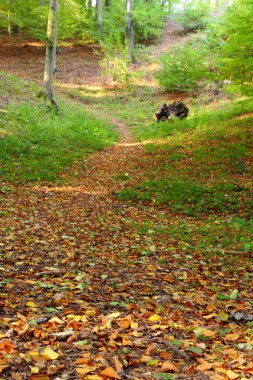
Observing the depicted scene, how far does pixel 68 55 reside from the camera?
29500 millimetres

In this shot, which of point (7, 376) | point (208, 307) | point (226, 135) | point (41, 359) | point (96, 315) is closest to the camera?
point (7, 376)

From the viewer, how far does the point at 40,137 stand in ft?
36.7

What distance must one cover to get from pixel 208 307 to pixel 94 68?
26.6m

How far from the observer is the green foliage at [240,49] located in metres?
11.2

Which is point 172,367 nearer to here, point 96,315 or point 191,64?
point 96,315

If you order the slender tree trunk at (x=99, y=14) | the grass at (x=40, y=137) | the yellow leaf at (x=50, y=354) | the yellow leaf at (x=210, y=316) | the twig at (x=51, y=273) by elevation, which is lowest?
the yellow leaf at (x=210, y=316)

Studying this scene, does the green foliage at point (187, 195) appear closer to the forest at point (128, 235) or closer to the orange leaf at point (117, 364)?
the forest at point (128, 235)

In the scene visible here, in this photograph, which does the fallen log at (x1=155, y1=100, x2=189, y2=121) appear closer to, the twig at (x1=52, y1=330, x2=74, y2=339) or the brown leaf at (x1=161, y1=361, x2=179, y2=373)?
the twig at (x1=52, y1=330, x2=74, y2=339)

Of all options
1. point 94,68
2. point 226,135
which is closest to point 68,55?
point 94,68

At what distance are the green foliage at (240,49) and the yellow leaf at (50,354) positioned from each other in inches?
440

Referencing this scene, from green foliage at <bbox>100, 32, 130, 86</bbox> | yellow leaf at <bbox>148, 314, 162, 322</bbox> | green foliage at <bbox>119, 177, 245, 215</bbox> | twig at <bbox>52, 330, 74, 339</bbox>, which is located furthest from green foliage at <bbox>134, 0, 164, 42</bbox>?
twig at <bbox>52, 330, 74, 339</bbox>

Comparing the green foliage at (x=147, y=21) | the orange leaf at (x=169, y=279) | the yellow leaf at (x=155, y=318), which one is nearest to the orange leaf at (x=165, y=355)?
the yellow leaf at (x=155, y=318)

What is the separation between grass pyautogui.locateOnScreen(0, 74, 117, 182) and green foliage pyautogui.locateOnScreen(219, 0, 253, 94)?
5.18 meters

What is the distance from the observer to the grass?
8966mm
